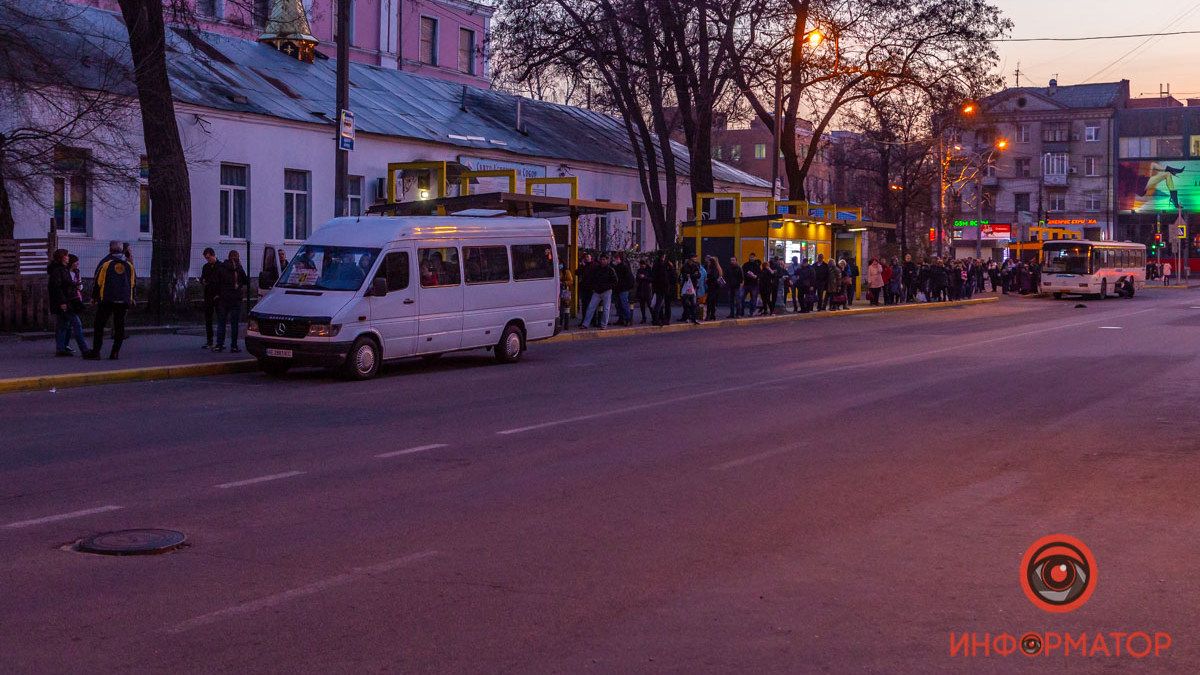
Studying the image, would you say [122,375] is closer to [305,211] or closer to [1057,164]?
[305,211]

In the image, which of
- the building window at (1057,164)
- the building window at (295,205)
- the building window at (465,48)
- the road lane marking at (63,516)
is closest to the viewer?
the road lane marking at (63,516)

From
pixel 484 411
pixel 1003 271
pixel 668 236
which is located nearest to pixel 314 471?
pixel 484 411

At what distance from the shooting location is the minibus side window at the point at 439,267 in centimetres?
1881

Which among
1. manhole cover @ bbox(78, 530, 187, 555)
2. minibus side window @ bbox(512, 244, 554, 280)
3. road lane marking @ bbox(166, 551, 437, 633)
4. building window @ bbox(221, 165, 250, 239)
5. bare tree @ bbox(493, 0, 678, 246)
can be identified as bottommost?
road lane marking @ bbox(166, 551, 437, 633)

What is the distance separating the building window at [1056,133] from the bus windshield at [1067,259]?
5655 centimetres

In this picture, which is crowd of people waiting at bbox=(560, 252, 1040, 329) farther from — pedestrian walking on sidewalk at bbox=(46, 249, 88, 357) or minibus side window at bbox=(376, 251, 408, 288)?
pedestrian walking on sidewalk at bbox=(46, 249, 88, 357)

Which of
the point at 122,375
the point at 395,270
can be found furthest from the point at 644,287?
the point at 122,375

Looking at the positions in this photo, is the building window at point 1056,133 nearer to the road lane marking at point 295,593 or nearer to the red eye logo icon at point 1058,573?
the red eye logo icon at point 1058,573

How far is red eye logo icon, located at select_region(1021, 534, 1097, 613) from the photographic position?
21.0 feet

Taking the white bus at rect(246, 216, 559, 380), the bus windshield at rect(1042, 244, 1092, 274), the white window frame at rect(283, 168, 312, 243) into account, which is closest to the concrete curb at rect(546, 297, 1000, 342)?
the white bus at rect(246, 216, 559, 380)

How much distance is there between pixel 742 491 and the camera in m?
9.28

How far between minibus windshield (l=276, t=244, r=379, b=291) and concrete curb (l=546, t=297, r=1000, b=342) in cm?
A: 526

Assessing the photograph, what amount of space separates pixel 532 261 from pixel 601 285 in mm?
7225

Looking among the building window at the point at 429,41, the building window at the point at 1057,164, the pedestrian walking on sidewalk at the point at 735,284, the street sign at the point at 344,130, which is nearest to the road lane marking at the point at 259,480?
the street sign at the point at 344,130
